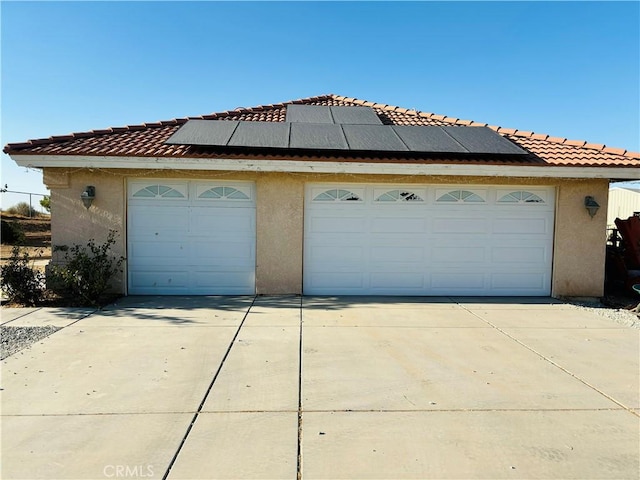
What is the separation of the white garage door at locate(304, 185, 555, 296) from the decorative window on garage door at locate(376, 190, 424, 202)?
2 centimetres

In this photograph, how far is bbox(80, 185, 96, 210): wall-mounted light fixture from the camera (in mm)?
9084

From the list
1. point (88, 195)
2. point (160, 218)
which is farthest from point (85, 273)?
point (160, 218)

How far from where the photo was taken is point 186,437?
362cm

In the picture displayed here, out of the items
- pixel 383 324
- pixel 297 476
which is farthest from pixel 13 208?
pixel 297 476

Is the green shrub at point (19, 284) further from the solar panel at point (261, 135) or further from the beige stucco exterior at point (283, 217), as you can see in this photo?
the solar panel at point (261, 135)

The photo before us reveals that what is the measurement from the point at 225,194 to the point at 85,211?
3.02 metres

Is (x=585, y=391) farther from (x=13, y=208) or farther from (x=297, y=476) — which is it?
(x=13, y=208)

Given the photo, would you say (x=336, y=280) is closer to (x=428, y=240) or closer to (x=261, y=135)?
(x=428, y=240)

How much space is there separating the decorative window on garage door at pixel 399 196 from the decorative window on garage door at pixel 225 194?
3.06m

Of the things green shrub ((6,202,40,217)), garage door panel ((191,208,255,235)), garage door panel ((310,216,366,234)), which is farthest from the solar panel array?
green shrub ((6,202,40,217))

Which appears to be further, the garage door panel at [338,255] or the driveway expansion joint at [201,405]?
the garage door panel at [338,255]

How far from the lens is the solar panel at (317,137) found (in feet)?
30.0

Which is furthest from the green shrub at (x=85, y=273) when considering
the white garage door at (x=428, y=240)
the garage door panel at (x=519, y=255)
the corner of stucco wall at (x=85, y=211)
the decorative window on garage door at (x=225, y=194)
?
the garage door panel at (x=519, y=255)
